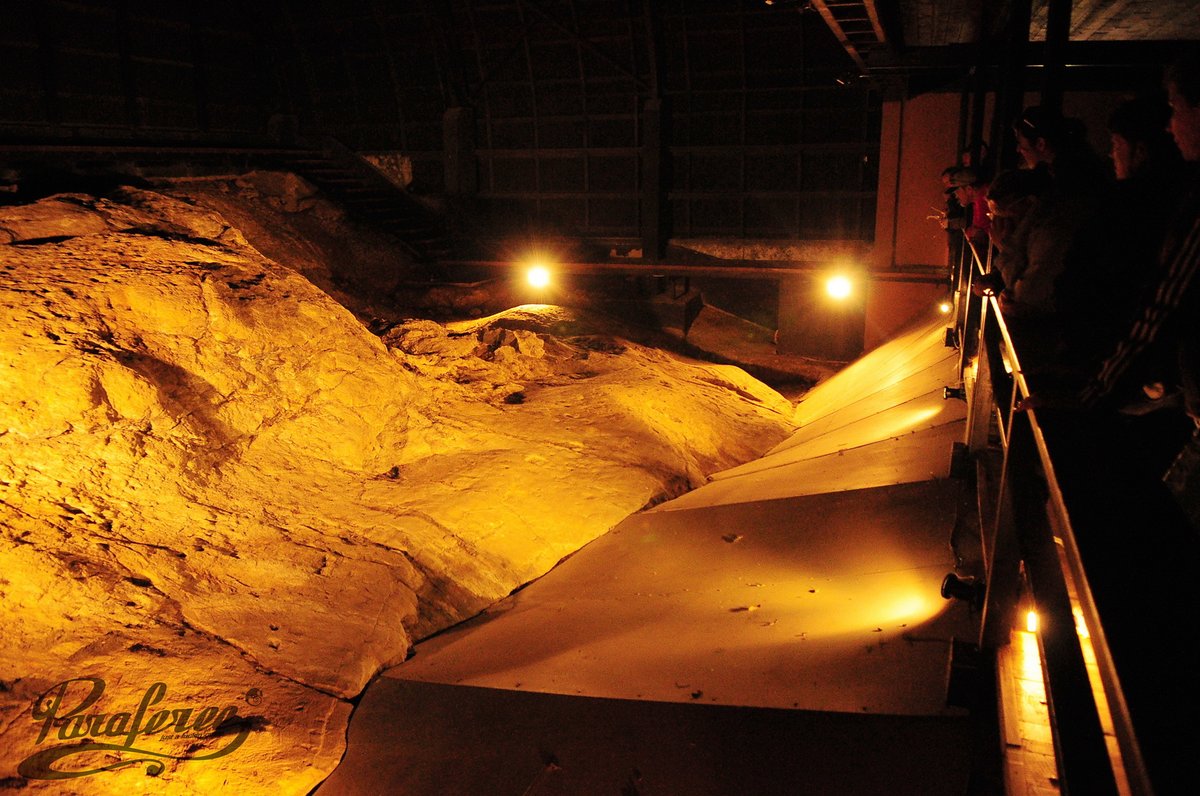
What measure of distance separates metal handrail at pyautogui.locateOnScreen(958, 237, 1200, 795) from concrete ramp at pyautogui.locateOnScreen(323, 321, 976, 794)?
33.3 inches

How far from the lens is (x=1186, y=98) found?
2.47 metres

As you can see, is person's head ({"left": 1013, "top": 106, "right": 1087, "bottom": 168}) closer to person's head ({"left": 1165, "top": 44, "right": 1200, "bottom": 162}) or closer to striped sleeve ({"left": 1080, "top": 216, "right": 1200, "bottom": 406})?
person's head ({"left": 1165, "top": 44, "right": 1200, "bottom": 162})

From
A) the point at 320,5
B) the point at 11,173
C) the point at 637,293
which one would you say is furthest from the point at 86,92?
the point at 637,293

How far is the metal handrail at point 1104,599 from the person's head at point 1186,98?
3.03 feet

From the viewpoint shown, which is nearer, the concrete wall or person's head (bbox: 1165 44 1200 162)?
person's head (bbox: 1165 44 1200 162)

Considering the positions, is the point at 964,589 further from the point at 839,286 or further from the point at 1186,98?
the point at 839,286

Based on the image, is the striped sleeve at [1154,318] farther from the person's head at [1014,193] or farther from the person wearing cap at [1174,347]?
the person's head at [1014,193]

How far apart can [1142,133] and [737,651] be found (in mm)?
2780

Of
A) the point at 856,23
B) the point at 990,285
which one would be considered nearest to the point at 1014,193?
the point at 990,285

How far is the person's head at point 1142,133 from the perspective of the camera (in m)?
3.52

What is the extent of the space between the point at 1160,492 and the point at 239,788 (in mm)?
3396

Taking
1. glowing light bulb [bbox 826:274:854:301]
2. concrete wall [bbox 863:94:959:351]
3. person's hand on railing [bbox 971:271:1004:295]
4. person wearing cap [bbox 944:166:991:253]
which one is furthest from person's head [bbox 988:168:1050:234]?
glowing light bulb [bbox 826:274:854:301]

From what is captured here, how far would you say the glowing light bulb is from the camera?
1345 centimetres

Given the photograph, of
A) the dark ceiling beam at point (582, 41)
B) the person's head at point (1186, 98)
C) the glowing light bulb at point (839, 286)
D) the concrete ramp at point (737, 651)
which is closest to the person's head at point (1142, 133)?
the person's head at point (1186, 98)
